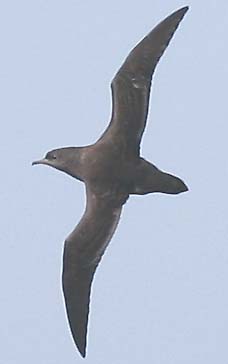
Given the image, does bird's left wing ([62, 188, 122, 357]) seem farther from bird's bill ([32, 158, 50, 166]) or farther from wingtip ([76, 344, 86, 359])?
bird's bill ([32, 158, 50, 166])

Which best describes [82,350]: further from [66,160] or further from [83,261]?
[66,160]

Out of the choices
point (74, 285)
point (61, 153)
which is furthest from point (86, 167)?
point (74, 285)

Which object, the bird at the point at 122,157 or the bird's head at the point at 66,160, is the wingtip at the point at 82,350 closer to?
the bird at the point at 122,157

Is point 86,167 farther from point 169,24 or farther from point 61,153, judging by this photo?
point 169,24

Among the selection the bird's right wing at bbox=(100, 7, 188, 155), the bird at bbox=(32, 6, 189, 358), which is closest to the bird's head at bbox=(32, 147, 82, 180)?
the bird at bbox=(32, 6, 189, 358)

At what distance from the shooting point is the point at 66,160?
812 inches

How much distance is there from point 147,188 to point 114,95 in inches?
49.0

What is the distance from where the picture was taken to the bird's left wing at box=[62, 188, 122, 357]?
2133 centimetres

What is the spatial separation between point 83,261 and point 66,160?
153cm

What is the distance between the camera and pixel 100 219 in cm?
2136

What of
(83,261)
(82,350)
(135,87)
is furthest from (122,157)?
(82,350)

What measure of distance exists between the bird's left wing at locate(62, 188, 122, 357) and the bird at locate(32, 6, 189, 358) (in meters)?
0.01

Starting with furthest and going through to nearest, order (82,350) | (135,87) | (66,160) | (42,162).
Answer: (82,350)
(42,162)
(66,160)
(135,87)

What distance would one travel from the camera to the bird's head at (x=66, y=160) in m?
20.5
